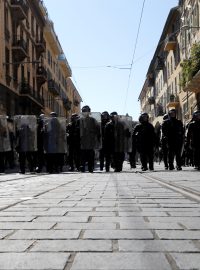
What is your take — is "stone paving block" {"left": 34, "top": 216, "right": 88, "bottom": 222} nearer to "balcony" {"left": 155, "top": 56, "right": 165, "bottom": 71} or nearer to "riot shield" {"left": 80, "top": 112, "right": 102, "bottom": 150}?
"riot shield" {"left": 80, "top": 112, "right": 102, "bottom": 150}

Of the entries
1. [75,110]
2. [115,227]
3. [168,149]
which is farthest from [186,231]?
[75,110]

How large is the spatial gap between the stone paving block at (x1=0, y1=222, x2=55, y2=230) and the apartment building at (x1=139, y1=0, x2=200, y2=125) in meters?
23.3

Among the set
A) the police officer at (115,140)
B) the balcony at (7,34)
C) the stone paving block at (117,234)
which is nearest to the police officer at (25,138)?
the police officer at (115,140)

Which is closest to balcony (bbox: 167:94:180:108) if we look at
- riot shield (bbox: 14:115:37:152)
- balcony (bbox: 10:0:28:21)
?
balcony (bbox: 10:0:28:21)

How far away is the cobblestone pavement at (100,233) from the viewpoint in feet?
8.14

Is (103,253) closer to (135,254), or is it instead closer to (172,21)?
(135,254)

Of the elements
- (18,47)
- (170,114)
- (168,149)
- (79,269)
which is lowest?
(79,269)

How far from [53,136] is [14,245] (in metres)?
11.5

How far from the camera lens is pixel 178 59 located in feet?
141

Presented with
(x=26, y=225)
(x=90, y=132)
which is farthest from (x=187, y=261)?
(x=90, y=132)

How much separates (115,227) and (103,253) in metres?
0.84

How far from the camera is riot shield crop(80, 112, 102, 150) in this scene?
13359 mm

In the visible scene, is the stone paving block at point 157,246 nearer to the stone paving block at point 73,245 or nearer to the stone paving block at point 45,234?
the stone paving block at point 73,245

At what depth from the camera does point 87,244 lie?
292cm
